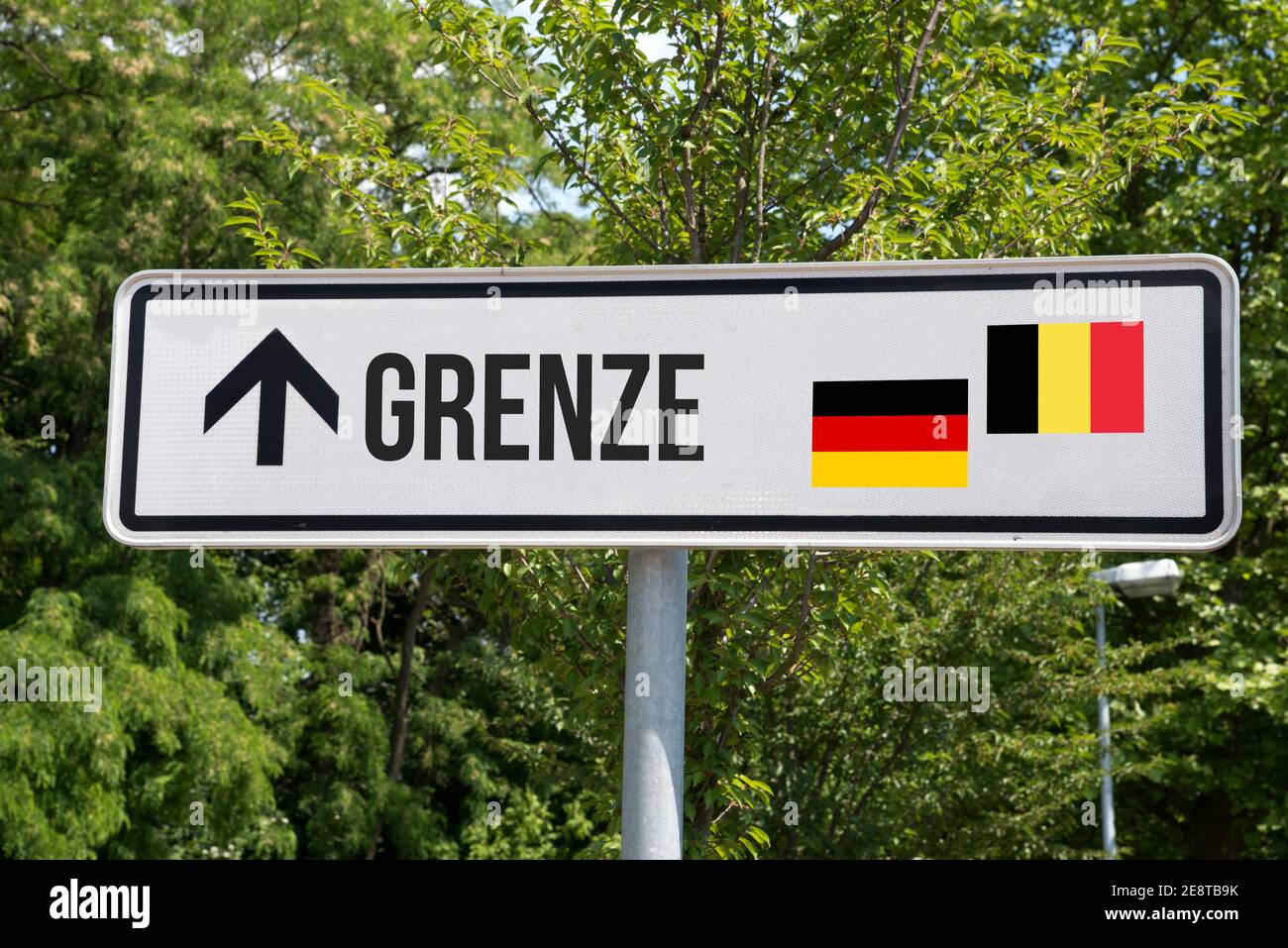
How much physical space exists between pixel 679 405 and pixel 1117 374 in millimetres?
622

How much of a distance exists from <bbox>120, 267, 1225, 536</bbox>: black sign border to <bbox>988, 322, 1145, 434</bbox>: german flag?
0.08 meters

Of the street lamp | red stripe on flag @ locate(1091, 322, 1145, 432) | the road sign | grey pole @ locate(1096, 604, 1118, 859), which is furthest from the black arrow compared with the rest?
grey pole @ locate(1096, 604, 1118, 859)

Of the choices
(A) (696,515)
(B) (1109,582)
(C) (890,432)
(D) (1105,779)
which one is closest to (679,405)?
(A) (696,515)

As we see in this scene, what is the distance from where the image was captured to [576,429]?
1.96m

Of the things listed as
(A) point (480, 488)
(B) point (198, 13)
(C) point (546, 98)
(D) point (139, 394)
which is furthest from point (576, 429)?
(B) point (198, 13)

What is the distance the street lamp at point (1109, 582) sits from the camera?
1259 centimetres

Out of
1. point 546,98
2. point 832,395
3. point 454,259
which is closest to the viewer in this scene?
point 832,395

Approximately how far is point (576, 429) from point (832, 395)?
38 cm

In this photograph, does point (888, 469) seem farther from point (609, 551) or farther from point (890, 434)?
point (609, 551)

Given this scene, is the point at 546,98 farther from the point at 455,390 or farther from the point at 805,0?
the point at 455,390

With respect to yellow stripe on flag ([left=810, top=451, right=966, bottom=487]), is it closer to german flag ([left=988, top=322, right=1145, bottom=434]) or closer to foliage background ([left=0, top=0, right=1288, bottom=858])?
german flag ([left=988, top=322, right=1145, bottom=434])

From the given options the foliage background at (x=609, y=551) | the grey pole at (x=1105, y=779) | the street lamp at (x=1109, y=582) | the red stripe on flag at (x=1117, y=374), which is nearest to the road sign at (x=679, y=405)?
the red stripe on flag at (x=1117, y=374)

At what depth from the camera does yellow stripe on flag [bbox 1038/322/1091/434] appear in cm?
185

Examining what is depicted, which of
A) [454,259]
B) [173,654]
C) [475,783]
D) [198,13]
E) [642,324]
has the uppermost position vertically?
[198,13]
